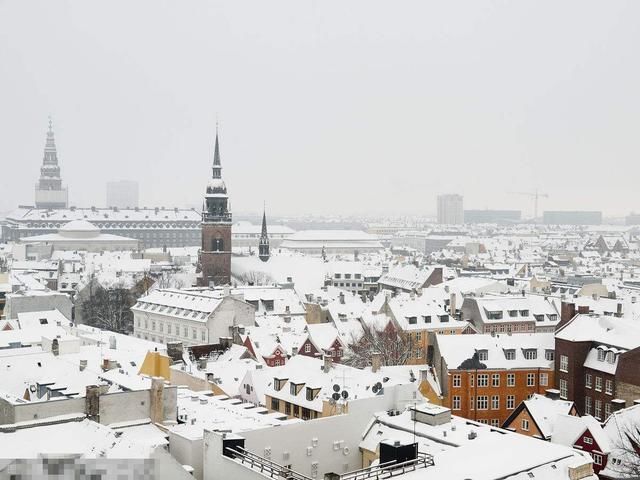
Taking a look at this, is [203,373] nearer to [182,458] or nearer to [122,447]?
[182,458]

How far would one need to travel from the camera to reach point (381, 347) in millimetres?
63531

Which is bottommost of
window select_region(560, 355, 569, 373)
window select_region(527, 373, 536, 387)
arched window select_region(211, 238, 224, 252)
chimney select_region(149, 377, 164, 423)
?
window select_region(527, 373, 536, 387)

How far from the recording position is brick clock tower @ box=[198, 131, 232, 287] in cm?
10962

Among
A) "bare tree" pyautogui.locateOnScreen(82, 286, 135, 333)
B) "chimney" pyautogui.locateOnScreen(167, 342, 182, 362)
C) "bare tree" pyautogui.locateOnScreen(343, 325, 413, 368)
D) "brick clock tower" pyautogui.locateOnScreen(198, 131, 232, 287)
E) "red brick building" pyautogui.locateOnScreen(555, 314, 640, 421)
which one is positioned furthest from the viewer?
"brick clock tower" pyautogui.locateOnScreen(198, 131, 232, 287)

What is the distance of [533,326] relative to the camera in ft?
249

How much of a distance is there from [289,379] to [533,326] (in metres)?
37.1

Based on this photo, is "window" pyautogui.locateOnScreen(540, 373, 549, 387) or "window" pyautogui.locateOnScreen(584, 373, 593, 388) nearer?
"window" pyautogui.locateOnScreen(584, 373, 593, 388)

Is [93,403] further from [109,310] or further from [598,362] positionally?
[109,310]

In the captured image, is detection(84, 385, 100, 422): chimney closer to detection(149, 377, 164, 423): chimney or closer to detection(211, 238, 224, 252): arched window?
detection(149, 377, 164, 423): chimney

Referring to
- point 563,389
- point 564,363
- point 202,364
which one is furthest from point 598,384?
point 202,364

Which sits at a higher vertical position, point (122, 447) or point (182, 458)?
point (122, 447)

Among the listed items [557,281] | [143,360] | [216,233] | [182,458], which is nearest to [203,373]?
[143,360]

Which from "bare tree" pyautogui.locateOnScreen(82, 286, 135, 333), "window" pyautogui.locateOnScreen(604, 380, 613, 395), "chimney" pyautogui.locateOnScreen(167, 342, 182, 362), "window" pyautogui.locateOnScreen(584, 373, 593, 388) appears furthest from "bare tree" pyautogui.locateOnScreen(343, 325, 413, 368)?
"bare tree" pyautogui.locateOnScreen(82, 286, 135, 333)

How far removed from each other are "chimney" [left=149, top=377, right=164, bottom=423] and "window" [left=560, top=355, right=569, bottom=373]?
98.3ft
